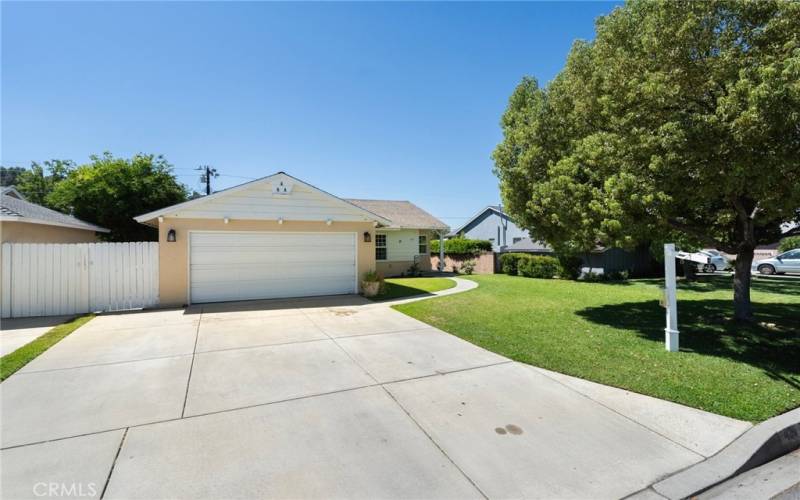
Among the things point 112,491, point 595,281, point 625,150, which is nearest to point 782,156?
point 625,150

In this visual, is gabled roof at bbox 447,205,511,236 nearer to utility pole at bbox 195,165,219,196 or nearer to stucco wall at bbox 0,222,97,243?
utility pole at bbox 195,165,219,196

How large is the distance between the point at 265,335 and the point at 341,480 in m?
4.76

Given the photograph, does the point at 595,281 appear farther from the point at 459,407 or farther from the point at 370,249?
the point at 459,407

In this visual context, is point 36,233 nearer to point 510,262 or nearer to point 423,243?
point 423,243

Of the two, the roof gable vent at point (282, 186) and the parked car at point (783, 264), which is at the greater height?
the roof gable vent at point (282, 186)

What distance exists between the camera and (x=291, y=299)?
36.6ft

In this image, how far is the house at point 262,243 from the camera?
9.95 metres

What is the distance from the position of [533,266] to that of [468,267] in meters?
4.08

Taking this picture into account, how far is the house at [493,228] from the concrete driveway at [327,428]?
24.7 m

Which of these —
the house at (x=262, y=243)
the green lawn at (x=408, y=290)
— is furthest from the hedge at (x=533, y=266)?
the house at (x=262, y=243)

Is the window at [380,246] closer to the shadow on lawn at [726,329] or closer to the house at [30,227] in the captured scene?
the shadow on lawn at [726,329]

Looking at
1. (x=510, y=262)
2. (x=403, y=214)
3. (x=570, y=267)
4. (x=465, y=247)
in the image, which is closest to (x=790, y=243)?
(x=570, y=267)

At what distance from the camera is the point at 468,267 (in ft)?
69.5

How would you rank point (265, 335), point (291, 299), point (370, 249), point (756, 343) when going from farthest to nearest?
point (370, 249) → point (291, 299) → point (265, 335) → point (756, 343)
